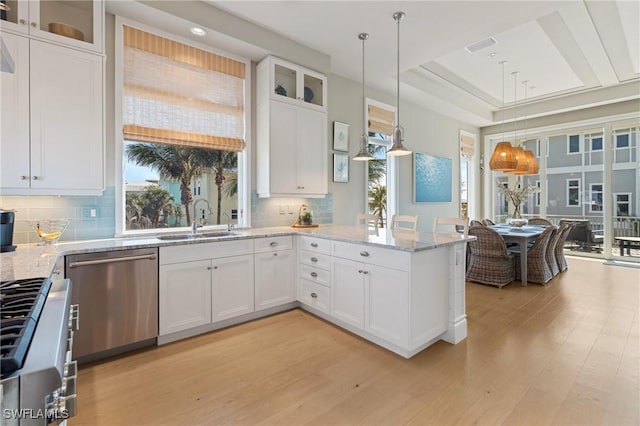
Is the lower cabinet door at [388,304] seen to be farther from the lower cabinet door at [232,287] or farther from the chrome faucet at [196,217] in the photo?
the chrome faucet at [196,217]

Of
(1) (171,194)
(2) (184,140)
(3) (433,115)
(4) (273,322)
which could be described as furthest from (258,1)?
(3) (433,115)

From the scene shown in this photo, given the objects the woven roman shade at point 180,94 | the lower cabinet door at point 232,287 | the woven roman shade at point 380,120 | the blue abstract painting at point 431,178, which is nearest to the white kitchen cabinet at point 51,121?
the woven roman shade at point 180,94

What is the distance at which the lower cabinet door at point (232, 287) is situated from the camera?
285cm

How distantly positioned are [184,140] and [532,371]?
372 centimetres

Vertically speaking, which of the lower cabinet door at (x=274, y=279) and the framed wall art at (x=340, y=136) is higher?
the framed wall art at (x=340, y=136)

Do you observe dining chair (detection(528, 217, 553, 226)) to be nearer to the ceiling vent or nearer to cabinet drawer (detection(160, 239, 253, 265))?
the ceiling vent

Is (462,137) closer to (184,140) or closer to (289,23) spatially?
(289,23)

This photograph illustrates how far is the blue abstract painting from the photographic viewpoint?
5.91 metres

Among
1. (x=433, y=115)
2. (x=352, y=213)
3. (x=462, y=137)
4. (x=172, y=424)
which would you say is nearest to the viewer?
(x=172, y=424)

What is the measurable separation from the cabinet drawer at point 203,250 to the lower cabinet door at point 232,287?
6cm

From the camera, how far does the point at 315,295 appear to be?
10.4 ft

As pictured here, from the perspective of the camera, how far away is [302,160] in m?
3.83

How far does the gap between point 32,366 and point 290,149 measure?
128 inches

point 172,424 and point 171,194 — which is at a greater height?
point 171,194
